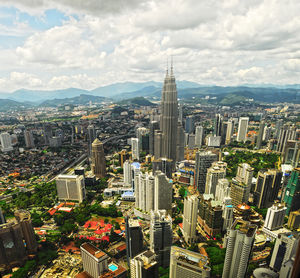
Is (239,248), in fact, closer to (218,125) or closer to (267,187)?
(267,187)

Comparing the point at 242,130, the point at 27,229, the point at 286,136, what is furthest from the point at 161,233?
the point at 242,130

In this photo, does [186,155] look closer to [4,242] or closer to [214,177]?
[214,177]

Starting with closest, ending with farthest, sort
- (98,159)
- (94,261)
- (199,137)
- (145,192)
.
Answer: (94,261), (145,192), (98,159), (199,137)

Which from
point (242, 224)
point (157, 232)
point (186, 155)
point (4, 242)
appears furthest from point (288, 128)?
point (4, 242)

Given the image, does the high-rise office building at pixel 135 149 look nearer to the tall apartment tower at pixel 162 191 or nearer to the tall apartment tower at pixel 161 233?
the tall apartment tower at pixel 162 191

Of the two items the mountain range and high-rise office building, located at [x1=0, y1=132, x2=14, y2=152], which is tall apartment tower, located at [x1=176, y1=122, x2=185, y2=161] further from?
high-rise office building, located at [x1=0, y1=132, x2=14, y2=152]

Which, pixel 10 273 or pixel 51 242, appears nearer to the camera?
pixel 10 273
